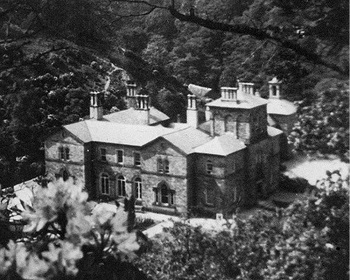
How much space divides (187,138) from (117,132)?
383 cm

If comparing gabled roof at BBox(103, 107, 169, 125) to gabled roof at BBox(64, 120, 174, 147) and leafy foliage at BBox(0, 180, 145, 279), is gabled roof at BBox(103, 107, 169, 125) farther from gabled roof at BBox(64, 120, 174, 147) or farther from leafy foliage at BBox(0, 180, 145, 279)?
leafy foliage at BBox(0, 180, 145, 279)

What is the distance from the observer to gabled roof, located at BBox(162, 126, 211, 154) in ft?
53.9

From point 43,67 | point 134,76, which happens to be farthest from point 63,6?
point 134,76

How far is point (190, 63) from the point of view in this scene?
7672 millimetres

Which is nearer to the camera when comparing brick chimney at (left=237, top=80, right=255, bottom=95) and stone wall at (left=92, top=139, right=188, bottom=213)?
brick chimney at (left=237, top=80, right=255, bottom=95)

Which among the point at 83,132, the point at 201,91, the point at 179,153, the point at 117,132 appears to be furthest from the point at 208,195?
the point at 83,132

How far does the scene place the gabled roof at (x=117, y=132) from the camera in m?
13.5

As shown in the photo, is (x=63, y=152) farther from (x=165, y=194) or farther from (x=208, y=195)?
(x=208, y=195)

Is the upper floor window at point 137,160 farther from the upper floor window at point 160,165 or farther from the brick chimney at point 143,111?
the brick chimney at point 143,111

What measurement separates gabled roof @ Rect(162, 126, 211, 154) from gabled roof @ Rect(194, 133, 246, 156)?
23 centimetres

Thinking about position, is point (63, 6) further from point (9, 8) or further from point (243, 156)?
point (243, 156)

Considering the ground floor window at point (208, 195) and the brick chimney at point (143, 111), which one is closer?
the brick chimney at point (143, 111)

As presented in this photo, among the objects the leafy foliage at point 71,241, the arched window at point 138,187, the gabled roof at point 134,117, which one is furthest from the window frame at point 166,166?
the leafy foliage at point 71,241

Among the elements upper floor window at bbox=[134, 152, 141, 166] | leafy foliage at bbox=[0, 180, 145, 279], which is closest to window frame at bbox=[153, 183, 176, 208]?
upper floor window at bbox=[134, 152, 141, 166]
